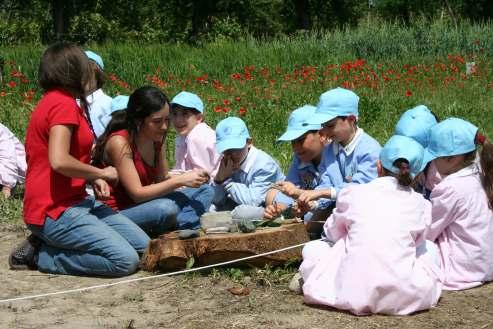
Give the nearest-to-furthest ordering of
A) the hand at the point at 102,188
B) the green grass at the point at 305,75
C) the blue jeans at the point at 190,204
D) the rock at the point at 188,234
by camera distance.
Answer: the rock at the point at 188,234
the hand at the point at 102,188
the blue jeans at the point at 190,204
the green grass at the point at 305,75

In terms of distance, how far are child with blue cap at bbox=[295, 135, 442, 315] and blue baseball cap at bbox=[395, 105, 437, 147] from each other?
463mm

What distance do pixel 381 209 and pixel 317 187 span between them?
121 cm

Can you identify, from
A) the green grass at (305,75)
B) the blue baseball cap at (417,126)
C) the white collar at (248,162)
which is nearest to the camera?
the blue baseball cap at (417,126)

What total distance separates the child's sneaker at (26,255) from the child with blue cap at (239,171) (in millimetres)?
1501

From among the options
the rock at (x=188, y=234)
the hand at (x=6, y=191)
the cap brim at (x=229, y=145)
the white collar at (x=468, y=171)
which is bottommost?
the hand at (x=6, y=191)

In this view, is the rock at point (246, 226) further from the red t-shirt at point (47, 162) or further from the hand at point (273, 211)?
the red t-shirt at point (47, 162)

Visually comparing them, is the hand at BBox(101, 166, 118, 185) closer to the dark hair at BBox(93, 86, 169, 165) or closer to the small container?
the dark hair at BBox(93, 86, 169, 165)

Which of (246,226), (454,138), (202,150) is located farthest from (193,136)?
(454,138)

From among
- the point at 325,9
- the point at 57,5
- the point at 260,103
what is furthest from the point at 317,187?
the point at 325,9

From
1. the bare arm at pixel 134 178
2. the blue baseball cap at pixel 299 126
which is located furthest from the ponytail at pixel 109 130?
the blue baseball cap at pixel 299 126

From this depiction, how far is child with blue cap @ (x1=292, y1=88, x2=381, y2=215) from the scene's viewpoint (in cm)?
539

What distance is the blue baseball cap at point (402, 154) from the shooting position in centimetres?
442

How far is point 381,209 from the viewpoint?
14.5ft

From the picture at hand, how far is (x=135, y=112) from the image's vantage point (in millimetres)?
5691
